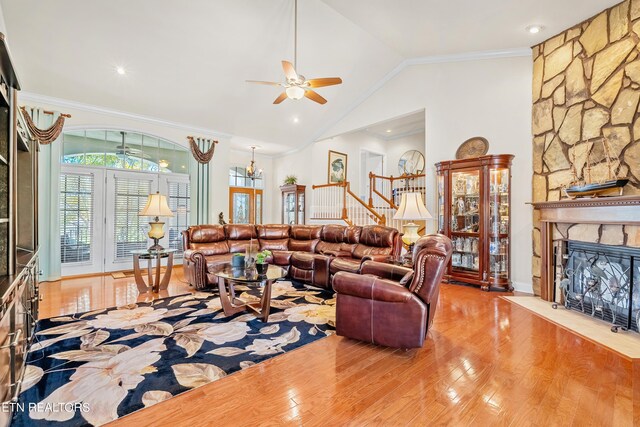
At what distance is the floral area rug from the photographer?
1.90 metres

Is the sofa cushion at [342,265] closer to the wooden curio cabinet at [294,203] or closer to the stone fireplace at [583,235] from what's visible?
the stone fireplace at [583,235]

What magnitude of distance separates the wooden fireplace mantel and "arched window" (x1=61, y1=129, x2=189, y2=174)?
7090 millimetres

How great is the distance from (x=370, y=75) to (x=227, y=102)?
A: 3114 millimetres

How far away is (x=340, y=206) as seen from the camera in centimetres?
791

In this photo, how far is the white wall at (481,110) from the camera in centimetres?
479

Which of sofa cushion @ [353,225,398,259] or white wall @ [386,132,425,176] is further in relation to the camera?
white wall @ [386,132,425,176]

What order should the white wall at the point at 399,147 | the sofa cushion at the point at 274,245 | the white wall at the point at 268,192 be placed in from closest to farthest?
the sofa cushion at the point at 274,245
the white wall at the point at 399,147
the white wall at the point at 268,192

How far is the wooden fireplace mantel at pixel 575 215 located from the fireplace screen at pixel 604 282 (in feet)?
0.75

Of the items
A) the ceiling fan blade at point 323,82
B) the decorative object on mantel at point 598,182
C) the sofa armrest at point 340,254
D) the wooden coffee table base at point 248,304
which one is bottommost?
the wooden coffee table base at point 248,304

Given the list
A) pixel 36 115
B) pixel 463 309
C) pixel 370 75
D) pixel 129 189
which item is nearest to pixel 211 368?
pixel 463 309

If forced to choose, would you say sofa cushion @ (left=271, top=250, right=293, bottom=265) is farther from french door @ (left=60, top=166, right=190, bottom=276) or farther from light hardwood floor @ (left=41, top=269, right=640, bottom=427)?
french door @ (left=60, top=166, right=190, bottom=276)

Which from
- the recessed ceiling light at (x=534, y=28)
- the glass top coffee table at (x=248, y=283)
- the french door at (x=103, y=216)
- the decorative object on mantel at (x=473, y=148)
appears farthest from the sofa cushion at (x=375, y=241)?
the french door at (x=103, y=216)

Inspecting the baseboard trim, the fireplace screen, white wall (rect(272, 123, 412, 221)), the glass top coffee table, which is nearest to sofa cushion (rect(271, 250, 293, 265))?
the glass top coffee table

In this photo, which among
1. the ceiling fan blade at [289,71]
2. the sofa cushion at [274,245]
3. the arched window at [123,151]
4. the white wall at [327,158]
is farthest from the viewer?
the white wall at [327,158]
